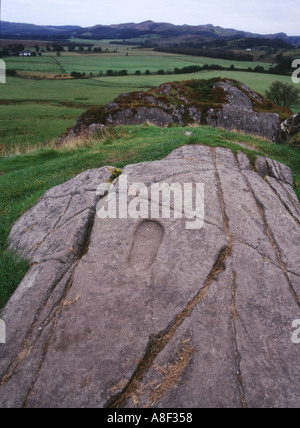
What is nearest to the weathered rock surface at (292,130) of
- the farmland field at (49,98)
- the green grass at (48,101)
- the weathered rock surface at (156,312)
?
the weathered rock surface at (156,312)

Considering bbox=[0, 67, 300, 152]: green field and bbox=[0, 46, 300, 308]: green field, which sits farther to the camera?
bbox=[0, 67, 300, 152]: green field

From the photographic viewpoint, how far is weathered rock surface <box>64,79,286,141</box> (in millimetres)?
25156

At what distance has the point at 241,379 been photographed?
13.1 ft

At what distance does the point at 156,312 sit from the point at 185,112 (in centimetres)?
2602

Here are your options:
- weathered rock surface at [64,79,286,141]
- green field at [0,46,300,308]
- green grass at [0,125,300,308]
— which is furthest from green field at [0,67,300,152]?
green grass at [0,125,300,308]

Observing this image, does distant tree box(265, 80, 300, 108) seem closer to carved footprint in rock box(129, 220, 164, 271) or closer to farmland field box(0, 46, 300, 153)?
farmland field box(0, 46, 300, 153)

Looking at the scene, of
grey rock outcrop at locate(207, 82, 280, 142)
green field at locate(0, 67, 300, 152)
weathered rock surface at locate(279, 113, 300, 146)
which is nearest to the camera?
weathered rock surface at locate(279, 113, 300, 146)

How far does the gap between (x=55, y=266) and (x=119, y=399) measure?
297cm

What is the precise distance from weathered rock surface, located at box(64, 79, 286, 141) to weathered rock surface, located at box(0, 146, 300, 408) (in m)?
19.1

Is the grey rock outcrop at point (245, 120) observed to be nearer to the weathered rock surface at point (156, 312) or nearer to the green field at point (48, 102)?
the weathered rock surface at point (156, 312)

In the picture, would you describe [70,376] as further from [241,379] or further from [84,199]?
[84,199]

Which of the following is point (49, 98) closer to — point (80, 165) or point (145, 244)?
point (80, 165)

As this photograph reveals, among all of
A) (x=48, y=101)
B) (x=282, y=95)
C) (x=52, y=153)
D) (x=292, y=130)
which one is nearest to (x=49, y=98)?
(x=48, y=101)
